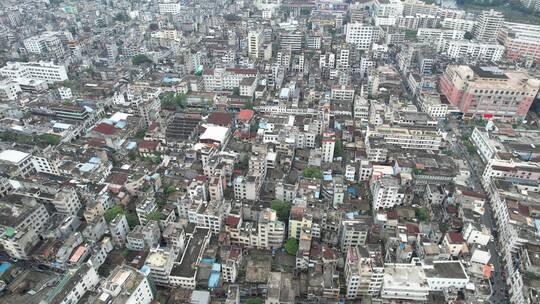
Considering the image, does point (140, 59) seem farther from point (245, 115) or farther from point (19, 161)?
Result: point (19, 161)

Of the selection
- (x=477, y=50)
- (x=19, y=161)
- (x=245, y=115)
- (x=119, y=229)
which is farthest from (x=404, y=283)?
(x=477, y=50)

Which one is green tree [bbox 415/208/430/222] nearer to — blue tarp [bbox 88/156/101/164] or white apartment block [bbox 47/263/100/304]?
white apartment block [bbox 47/263/100/304]

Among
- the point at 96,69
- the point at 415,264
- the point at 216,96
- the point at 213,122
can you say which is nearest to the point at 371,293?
the point at 415,264

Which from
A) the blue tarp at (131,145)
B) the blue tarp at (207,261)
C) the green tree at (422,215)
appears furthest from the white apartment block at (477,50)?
the blue tarp at (207,261)

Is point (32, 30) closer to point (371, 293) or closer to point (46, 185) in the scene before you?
point (46, 185)

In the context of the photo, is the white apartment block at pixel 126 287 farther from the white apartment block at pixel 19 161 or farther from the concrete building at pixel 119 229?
the white apartment block at pixel 19 161

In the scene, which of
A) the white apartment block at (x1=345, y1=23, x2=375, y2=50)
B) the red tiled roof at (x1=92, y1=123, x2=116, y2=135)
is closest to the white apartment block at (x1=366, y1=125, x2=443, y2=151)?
the red tiled roof at (x1=92, y1=123, x2=116, y2=135)
